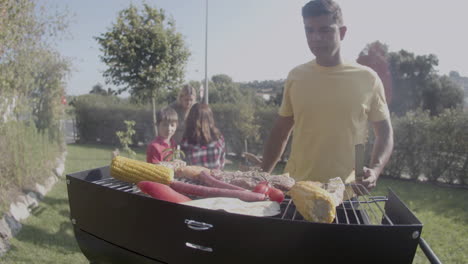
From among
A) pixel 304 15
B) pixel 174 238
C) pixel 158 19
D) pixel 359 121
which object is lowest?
pixel 174 238

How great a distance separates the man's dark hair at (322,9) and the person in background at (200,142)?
7.14 ft

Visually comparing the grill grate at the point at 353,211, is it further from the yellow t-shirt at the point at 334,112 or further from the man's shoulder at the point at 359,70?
the man's shoulder at the point at 359,70

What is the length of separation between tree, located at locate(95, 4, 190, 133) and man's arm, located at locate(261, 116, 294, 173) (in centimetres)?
625

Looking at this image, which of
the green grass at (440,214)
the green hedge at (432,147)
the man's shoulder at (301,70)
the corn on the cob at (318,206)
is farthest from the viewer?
the green hedge at (432,147)

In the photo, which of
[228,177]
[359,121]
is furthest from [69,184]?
[359,121]

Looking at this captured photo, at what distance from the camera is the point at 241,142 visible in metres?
11.0

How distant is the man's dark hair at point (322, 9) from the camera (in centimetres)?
171

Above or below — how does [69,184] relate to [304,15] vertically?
below

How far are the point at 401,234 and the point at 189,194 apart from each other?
0.86 m

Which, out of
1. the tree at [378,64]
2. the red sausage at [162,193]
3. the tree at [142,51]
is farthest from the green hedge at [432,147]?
the red sausage at [162,193]

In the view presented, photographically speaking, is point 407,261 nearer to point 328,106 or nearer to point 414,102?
point 328,106

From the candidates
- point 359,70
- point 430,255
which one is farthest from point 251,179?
point 359,70

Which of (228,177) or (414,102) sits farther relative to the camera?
(414,102)

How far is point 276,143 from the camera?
2.22 meters
